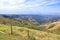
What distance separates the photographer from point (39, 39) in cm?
1241

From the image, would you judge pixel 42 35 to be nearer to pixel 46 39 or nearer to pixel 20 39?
pixel 46 39

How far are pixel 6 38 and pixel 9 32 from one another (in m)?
2.02

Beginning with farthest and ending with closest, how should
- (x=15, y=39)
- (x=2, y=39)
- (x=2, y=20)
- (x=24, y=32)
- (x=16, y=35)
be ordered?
(x=2, y=20) → (x=24, y=32) → (x=16, y=35) → (x=15, y=39) → (x=2, y=39)

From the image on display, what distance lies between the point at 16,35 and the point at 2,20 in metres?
10.1

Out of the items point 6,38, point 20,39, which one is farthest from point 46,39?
point 6,38

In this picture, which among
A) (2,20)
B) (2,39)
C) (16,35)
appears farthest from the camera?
(2,20)

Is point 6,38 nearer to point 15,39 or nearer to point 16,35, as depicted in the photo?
point 15,39

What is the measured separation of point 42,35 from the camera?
541 inches

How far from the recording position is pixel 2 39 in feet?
33.5

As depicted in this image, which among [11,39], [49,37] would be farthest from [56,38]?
[11,39]

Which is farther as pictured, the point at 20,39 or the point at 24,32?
the point at 24,32

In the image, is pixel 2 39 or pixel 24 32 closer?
pixel 2 39

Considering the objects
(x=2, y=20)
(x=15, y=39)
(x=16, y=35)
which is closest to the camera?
(x=15, y=39)

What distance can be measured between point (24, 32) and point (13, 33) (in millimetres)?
1241
